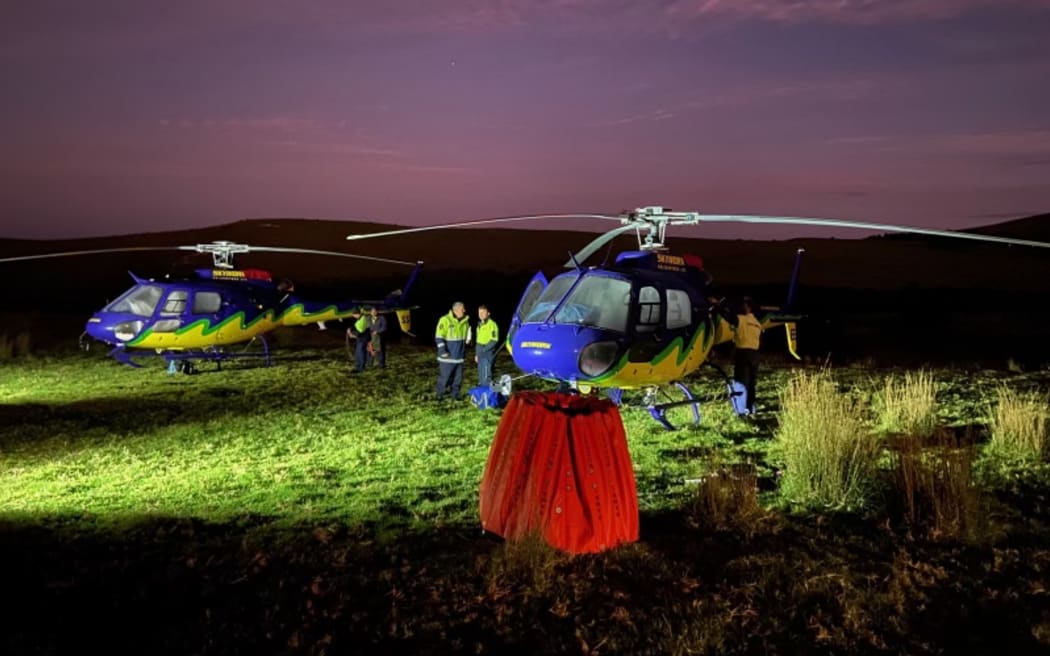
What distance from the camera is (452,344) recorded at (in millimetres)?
13320

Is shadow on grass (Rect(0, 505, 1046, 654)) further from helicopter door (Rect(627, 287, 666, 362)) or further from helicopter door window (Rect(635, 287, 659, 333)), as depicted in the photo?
helicopter door window (Rect(635, 287, 659, 333))

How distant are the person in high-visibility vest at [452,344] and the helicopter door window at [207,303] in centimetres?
553

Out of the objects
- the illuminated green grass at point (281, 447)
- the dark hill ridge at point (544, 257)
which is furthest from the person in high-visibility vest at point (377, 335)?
the dark hill ridge at point (544, 257)

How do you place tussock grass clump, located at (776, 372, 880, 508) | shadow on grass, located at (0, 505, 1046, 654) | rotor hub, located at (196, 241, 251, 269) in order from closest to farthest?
1. shadow on grass, located at (0, 505, 1046, 654)
2. tussock grass clump, located at (776, 372, 880, 508)
3. rotor hub, located at (196, 241, 251, 269)

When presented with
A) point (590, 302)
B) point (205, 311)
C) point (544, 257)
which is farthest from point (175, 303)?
point (544, 257)

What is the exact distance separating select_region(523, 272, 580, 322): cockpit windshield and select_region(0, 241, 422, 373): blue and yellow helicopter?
5.07 meters

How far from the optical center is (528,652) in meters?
4.34

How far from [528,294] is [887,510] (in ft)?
17.2

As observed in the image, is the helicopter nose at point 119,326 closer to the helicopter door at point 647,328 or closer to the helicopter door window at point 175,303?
the helicopter door window at point 175,303

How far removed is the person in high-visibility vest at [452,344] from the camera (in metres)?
13.3

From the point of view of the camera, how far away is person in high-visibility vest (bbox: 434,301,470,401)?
13.3 m

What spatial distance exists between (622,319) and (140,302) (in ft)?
35.4

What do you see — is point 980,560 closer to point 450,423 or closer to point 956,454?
point 956,454

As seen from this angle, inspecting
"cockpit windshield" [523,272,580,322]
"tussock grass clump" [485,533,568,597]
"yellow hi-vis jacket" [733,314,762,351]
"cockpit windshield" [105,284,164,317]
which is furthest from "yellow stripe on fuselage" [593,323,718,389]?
"cockpit windshield" [105,284,164,317]
